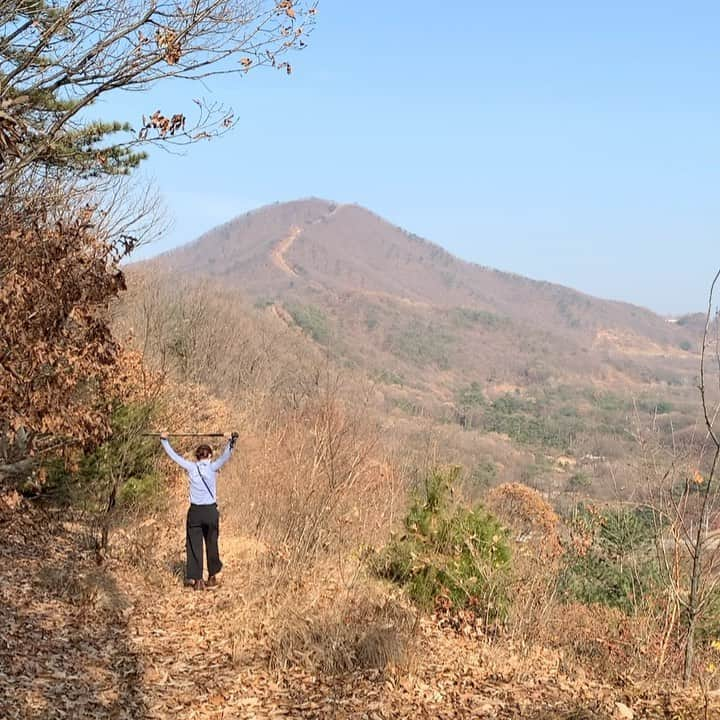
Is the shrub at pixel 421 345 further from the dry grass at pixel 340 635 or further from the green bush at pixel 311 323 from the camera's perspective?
the dry grass at pixel 340 635

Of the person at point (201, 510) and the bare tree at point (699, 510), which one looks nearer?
the bare tree at point (699, 510)

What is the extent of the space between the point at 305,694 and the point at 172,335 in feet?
89.8

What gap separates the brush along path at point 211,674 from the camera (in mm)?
5508

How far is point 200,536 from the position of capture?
851cm

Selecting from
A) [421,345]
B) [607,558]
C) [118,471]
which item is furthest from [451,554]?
[421,345]

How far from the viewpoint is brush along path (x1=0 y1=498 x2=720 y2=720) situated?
5.51 metres

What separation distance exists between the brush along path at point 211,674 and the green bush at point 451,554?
20.4 inches

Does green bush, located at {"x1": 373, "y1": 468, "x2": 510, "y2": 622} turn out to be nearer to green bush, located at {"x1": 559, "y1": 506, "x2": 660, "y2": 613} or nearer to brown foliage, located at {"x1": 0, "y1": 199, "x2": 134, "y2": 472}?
green bush, located at {"x1": 559, "y1": 506, "x2": 660, "y2": 613}

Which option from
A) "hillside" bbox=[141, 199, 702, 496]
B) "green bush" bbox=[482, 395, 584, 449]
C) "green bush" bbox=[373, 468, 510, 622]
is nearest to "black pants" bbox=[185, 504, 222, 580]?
"green bush" bbox=[373, 468, 510, 622]

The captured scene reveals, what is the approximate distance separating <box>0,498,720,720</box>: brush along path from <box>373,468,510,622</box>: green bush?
1.70 ft

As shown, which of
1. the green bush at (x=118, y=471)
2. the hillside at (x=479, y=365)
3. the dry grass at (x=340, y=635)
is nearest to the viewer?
the dry grass at (x=340, y=635)

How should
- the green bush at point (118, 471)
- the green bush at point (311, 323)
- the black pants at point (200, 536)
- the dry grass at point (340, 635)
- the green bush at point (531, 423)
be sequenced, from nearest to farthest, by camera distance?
1. the dry grass at point (340, 635)
2. the black pants at point (200, 536)
3. the green bush at point (118, 471)
4. the green bush at point (531, 423)
5. the green bush at point (311, 323)

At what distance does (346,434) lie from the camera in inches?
364

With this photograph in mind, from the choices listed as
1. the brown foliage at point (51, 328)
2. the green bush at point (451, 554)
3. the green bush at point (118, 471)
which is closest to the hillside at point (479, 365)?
the green bush at point (118, 471)
